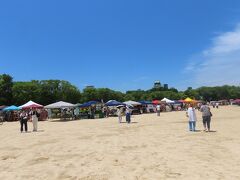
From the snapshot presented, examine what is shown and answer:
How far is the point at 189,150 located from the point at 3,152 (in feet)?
23.9

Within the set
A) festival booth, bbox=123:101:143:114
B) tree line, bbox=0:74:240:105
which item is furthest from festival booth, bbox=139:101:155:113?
tree line, bbox=0:74:240:105

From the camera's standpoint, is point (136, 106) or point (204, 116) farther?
point (136, 106)

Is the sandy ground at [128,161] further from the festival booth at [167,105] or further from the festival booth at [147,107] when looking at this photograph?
the festival booth at [167,105]

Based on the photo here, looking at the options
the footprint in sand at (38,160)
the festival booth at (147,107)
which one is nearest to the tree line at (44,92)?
the festival booth at (147,107)

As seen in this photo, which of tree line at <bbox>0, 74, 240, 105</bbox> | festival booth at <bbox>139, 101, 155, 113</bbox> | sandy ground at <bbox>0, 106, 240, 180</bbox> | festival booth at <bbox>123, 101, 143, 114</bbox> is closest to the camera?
sandy ground at <bbox>0, 106, 240, 180</bbox>

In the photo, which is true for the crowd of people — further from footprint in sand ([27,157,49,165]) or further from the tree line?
the tree line

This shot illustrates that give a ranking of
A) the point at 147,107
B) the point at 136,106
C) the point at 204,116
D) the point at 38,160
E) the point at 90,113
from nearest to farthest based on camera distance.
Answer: the point at 38,160 → the point at 204,116 → the point at 90,113 → the point at 136,106 → the point at 147,107

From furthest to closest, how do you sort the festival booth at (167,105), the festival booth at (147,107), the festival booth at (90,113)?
the festival booth at (167,105) → the festival booth at (147,107) → the festival booth at (90,113)

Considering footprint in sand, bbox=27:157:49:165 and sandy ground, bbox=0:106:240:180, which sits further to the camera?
footprint in sand, bbox=27:157:49:165

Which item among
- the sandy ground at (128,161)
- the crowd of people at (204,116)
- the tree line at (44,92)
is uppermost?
the tree line at (44,92)

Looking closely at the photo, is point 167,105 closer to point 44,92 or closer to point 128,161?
point 44,92

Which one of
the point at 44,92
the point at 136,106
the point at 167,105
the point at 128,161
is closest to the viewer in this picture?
the point at 128,161

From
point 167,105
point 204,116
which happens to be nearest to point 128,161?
point 204,116

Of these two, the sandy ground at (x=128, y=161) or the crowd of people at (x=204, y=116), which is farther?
the crowd of people at (x=204, y=116)
